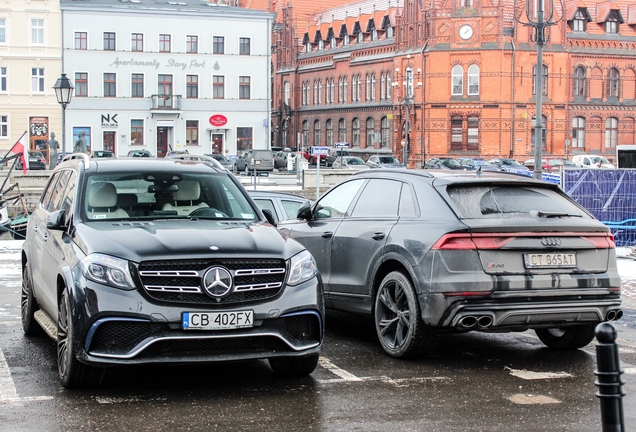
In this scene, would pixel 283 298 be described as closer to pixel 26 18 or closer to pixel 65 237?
pixel 65 237

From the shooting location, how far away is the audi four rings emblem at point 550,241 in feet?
26.8

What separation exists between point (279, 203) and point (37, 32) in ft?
183

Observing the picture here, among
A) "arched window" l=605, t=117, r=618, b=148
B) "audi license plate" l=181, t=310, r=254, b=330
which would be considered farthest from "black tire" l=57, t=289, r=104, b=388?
"arched window" l=605, t=117, r=618, b=148

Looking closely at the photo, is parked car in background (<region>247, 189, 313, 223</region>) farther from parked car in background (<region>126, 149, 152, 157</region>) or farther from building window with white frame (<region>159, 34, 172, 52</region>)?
building window with white frame (<region>159, 34, 172, 52</region>)

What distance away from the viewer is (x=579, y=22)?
7919cm

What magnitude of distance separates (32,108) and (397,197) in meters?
62.5

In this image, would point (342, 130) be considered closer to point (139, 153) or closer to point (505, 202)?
point (139, 153)

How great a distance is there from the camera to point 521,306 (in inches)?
316

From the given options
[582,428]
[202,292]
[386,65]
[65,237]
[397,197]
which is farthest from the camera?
[386,65]

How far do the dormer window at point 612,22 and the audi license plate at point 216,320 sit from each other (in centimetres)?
7863

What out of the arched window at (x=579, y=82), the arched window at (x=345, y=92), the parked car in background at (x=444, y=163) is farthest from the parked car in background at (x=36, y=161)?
the arched window at (x=579, y=82)

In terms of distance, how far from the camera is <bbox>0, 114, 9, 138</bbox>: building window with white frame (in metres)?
67.6

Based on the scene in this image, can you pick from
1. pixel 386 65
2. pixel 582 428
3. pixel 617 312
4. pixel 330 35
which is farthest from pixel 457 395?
pixel 330 35

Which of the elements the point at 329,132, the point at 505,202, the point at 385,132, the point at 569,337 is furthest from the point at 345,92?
the point at 505,202
